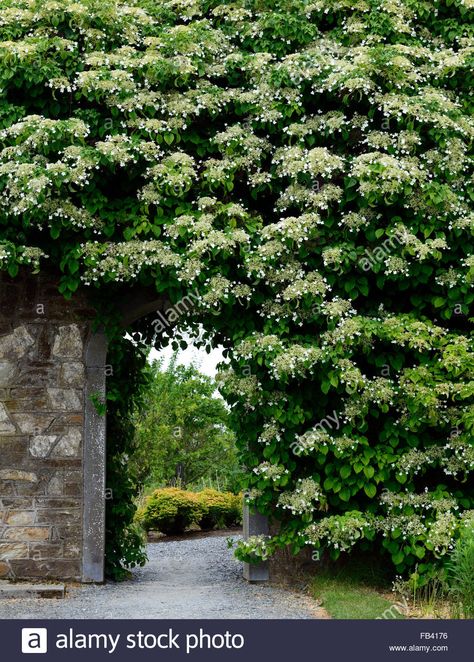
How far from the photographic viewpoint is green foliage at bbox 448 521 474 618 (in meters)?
6.55

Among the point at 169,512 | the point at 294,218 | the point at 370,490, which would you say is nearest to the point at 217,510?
the point at 169,512

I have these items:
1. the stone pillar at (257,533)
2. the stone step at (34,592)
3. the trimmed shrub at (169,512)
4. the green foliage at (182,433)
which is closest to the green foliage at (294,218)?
the stone pillar at (257,533)

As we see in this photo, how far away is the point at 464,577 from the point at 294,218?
Answer: 303cm

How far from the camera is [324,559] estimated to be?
26.9 ft

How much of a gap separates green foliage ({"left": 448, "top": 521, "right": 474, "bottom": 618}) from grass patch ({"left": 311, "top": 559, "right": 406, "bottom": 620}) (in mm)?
411

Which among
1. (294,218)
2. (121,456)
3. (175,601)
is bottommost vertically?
(175,601)

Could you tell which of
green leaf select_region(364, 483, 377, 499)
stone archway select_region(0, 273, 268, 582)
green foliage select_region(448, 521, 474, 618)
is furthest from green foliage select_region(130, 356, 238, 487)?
green foliage select_region(448, 521, 474, 618)

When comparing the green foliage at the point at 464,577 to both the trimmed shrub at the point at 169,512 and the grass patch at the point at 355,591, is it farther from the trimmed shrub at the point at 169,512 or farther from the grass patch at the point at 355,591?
the trimmed shrub at the point at 169,512

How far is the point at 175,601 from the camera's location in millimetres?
7453

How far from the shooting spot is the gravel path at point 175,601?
691cm

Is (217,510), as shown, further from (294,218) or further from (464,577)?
(464,577)

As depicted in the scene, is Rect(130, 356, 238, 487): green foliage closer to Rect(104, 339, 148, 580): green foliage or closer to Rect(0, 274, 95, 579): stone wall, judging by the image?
Rect(104, 339, 148, 580): green foliage

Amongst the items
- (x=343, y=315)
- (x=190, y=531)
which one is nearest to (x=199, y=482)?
(x=190, y=531)

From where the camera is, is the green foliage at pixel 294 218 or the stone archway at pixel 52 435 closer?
the green foliage at pixel 294 218
